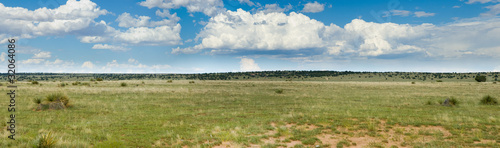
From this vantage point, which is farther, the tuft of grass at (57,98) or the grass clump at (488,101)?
the grass clump at (488,101)

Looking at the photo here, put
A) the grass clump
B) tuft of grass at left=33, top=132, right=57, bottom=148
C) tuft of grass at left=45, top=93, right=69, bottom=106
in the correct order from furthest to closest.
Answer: the grass clump < tuft of grass at left=45, top=93, right=69, bottom=106 < tuft of grass at left=33, top=132, right=57, bottom=148

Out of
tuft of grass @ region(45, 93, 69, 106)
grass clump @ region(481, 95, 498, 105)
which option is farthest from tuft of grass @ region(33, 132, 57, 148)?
grass clump @ region(481, 95, 498, 105)

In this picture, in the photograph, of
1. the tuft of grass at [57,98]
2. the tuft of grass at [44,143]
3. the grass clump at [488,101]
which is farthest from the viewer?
the grass clump at [488,101]

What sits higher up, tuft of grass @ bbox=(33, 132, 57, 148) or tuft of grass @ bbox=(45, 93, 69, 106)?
tuft of grass @ bbox=(45, 93, 69, 106)

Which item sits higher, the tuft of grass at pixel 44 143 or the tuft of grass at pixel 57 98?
the tuft of grass at pixel 57 98

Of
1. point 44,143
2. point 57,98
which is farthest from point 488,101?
point 57,98

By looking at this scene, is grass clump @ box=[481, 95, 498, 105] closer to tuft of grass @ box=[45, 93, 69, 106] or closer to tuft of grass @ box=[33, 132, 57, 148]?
tuft of grass @ box=[33, 132, 57, 148]

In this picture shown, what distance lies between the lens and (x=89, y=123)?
15.1m

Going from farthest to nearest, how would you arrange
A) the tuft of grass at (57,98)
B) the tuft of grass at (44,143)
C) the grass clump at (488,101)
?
the grass clump at (488,101) < the tuft of grass at (57,98) < the tuft of grass at (44,143)

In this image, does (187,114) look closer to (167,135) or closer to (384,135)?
(167,135)

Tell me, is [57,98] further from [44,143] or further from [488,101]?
[488,101]

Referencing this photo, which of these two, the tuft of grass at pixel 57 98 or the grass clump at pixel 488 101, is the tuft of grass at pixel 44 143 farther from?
the grass clump at pixel 488 101

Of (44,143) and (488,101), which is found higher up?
(488,101)

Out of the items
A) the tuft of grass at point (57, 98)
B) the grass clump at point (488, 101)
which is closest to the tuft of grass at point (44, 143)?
the tuft of grass at point (57, 98)
